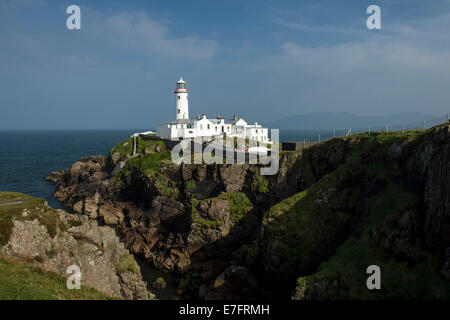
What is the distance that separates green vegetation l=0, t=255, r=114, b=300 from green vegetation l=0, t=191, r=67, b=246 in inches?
105

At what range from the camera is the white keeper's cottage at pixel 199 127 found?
77.8 meters

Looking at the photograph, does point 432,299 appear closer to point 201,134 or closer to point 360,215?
point 360,215

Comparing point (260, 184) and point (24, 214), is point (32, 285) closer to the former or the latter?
point (24, 214)

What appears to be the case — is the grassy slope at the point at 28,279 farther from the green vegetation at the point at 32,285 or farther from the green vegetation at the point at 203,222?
the green vegetation at the point at 203,222

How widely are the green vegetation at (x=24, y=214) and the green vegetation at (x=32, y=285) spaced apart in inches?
105

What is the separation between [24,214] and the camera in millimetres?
22219

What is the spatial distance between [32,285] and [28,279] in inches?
36.5

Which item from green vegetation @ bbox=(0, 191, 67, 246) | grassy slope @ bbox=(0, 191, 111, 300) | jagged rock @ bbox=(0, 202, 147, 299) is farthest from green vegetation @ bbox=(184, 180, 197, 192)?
grassy slope @ bbox=(0, 191, 111, 300)

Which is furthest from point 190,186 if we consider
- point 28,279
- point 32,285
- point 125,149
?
point 32,285

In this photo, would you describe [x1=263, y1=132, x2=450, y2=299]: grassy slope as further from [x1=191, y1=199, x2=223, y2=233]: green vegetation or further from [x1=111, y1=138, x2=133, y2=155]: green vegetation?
[x1=111, y1=138, x2=133, y2=155]: green vegetation

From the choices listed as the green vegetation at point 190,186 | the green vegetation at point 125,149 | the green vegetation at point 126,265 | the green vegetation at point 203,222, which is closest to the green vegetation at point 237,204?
the green vegetation at point 203,222

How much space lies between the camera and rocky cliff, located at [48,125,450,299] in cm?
2483

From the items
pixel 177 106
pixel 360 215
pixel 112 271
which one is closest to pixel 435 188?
pixel 360 215
